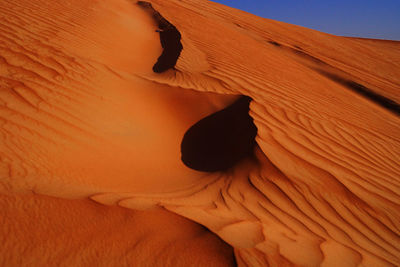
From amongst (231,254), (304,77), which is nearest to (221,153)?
(231,254)

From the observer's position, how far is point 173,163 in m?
2.44

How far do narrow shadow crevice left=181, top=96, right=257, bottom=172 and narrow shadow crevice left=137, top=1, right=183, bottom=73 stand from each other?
1.73 meters

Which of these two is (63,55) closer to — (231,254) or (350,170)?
(231,254)

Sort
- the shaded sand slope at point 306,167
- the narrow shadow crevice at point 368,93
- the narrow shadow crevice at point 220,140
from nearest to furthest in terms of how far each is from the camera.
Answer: the shaded sand slope at point 306,167 < the narrow shadow crevice at point 220,140 < the narrow shadow crevice at point 368,93

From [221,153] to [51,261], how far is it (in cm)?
174

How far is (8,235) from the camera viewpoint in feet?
3.77

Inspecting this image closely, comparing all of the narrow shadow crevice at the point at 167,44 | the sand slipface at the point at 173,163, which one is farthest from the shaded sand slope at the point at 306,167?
the narrow shadow crevice at the point at 167,44

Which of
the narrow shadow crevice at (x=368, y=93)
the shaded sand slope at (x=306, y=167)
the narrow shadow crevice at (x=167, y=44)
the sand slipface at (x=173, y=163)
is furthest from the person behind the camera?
the narrow shadow crevice at (x=368, y=93)

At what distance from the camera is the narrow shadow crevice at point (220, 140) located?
241 cm

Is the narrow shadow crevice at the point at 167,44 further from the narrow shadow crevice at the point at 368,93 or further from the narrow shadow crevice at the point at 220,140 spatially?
the narrow shadow crevice at the point at 368,93

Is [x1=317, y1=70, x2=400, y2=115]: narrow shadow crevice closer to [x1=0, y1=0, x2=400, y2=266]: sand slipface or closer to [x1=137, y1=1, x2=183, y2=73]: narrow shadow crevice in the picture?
[x1=0, y1=0, x2=400, y2=266]: sand slipface

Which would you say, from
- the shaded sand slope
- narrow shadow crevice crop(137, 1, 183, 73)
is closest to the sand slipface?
the shaded sand slope

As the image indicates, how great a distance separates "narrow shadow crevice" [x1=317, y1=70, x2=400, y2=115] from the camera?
16.4 ft

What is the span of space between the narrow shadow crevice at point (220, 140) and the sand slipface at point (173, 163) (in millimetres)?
89
